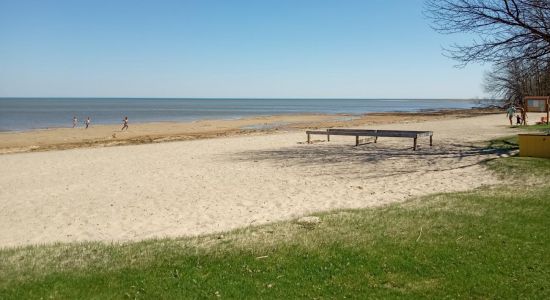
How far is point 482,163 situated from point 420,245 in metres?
8.41

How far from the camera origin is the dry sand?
26.3 ft

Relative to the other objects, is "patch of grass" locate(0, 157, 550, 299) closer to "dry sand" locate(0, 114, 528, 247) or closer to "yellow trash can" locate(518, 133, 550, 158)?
"dry sand" locate(0, 114, 528, 247)

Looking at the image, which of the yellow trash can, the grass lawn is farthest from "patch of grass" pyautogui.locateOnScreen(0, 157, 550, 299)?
the yellow trash can

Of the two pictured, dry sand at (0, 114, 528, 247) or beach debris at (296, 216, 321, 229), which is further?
dry sand at (0, 114, 528, 247)

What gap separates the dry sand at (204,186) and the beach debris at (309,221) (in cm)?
83

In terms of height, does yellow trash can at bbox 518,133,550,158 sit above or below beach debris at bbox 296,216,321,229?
above

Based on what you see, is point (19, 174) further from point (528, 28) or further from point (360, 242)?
point (528, 28)

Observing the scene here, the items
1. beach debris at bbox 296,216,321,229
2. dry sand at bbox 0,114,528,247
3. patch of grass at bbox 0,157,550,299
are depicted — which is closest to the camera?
patch of grass at bbox 0,157,550,299

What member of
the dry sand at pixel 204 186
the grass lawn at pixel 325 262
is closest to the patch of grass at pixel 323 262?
the grass lawn at pixel 325 262

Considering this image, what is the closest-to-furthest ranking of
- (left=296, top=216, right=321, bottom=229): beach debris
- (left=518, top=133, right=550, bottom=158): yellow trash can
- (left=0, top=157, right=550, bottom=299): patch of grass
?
(left=0, top=157, right=550, bottom=299): patch of grass → (left=296, top=216, right=321, bottom=229): beach debris → (left=518, top=133, right=550, bottom=158): yellow trash can

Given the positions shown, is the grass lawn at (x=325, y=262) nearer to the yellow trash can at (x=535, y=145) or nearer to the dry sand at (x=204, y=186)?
the dry sand at (x=204, y=186)

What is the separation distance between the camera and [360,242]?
19.1 feet

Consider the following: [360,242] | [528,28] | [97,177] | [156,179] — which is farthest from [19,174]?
[528,28]

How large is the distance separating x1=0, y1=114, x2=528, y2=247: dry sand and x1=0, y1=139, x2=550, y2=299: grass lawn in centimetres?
132
